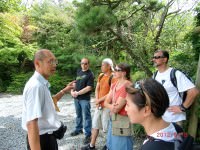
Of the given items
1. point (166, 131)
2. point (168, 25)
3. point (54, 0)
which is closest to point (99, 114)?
point (166, 131)

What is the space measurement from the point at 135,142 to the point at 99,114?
0.90 meters

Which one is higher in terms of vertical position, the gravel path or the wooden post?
the wooden post

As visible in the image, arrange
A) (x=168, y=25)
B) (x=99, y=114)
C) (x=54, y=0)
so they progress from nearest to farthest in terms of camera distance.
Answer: (x=99, y=114) < (x=168, y=25) < (x=54, y=0)

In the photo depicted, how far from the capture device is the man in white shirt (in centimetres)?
178

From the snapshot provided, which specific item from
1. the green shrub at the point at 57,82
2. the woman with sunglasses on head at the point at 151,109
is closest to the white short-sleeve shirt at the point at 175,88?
the woman with sunglasses on head at the point at 151,109

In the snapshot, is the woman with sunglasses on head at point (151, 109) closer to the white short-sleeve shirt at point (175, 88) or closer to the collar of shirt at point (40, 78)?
the collar of shirt at point (40, 78)

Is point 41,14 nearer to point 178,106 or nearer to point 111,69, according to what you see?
point 111,69

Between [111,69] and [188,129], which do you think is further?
[111,69]

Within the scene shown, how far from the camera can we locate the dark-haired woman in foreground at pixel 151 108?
1182 mm

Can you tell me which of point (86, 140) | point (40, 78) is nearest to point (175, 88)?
point (40, 78)

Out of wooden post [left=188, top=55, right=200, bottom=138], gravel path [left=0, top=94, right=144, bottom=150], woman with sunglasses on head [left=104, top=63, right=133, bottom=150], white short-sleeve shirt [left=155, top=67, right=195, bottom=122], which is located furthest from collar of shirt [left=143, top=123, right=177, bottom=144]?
gravel path [left=0, top=94, right=144, bottom=150]

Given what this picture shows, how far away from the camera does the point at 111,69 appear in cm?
391

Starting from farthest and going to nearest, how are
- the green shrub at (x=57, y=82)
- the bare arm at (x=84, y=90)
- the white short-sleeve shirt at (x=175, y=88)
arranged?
the green shrub at (x=57, y=82)
the bare arm at (x=84, y=90)
the white short-sleeve shirt at (x=175, y=88)

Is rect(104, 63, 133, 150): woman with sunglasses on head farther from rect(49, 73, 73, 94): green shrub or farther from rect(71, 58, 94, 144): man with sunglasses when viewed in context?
rect(49, 73, 73, 94): green shrub
